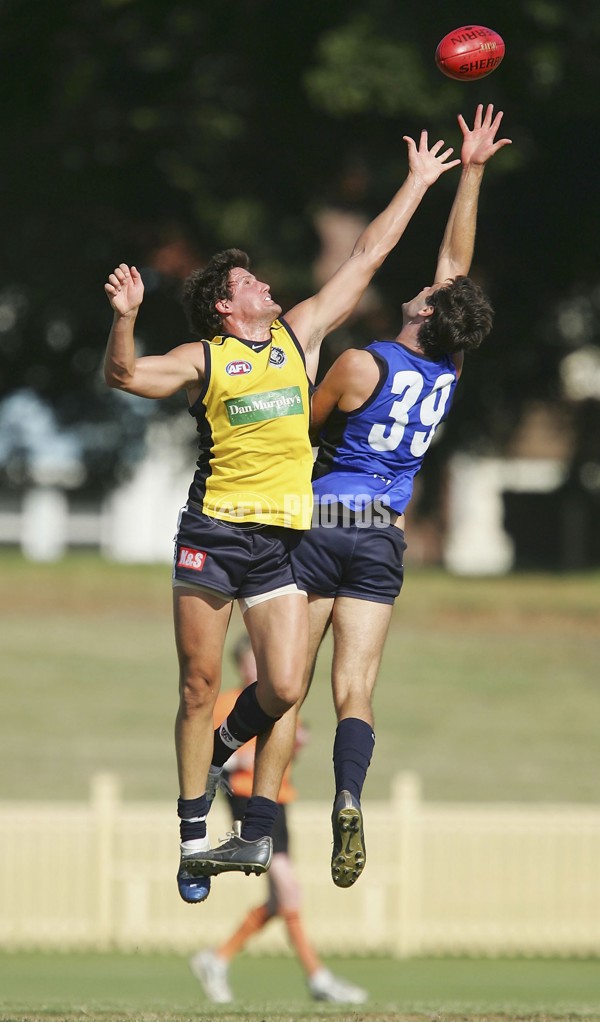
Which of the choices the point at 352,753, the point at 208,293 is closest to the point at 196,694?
the point at 352,753

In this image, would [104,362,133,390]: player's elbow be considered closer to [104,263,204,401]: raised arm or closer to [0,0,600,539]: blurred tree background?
[104,263,204,401]: raised arm

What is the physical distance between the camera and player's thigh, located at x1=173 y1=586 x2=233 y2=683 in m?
7.69

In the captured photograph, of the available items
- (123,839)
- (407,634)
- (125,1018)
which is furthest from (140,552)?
(125,1018)

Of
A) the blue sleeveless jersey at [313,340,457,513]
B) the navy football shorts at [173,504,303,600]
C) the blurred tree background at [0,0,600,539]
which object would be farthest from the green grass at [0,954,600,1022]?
the blurred tree background at [0,0,600,539]

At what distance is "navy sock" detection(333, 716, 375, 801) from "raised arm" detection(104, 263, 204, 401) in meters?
1.82

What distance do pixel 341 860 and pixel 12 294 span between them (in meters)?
20.2

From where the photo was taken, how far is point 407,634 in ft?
88.0

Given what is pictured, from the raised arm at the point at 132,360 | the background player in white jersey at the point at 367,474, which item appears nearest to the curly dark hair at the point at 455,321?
the background player in white jersey at the point at 367,474

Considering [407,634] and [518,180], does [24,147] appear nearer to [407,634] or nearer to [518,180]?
[518,180]

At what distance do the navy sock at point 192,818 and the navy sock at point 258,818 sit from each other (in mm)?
218

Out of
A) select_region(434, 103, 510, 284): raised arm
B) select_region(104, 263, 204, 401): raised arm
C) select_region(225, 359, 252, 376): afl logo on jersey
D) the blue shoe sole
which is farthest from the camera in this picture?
select_region(434, 103, 510, 284): raised arm

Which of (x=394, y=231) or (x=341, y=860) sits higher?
(x=394, y=231)

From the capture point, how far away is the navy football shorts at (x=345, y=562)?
7852 millimetres

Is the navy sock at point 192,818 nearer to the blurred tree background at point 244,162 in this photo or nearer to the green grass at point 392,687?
the green grass at point 392,687
